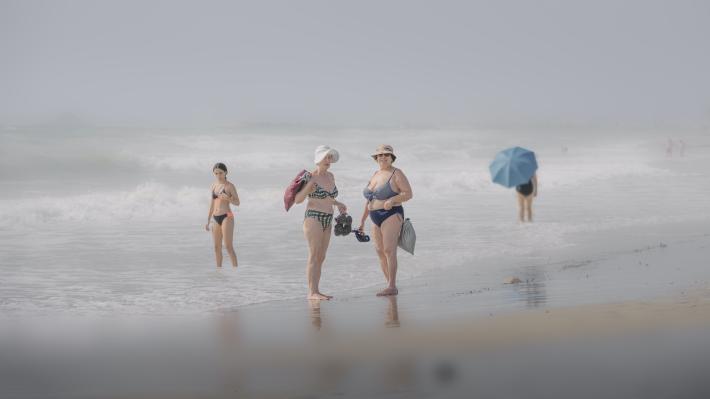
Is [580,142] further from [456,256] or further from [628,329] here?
[628,329]

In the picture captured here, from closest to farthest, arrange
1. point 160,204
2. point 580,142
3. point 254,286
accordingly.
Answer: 1. point 254,286
2. point 160,204
3. point 580,142

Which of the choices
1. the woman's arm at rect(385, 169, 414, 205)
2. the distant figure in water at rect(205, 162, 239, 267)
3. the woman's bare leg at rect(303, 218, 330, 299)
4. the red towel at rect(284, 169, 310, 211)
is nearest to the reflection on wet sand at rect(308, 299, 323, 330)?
the woman's bare leg at rect(303, 218, 330, 299)

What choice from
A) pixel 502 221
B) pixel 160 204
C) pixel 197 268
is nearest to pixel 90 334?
pixel 197 268

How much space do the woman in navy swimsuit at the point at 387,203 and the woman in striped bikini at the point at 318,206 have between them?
360 millimetres

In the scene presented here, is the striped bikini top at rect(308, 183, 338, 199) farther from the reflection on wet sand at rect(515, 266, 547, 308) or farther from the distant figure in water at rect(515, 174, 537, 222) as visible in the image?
the distant figure in water at rect(515, 174, 537, 222)

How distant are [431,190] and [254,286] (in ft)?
70.2

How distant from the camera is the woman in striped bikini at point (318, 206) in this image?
9.39m

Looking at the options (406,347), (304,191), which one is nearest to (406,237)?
(304,191)

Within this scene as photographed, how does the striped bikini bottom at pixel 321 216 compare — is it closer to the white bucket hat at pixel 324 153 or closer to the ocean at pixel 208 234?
the white bucket hat at pixel 324 153

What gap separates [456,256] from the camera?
45.4 feet

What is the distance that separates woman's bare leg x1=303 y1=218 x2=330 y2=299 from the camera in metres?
9.65

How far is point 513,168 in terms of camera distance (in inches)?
736

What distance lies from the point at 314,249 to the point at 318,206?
1.52ft

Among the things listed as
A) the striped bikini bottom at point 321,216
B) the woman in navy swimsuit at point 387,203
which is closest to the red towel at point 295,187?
the striped bikini bottom at point 321,216
